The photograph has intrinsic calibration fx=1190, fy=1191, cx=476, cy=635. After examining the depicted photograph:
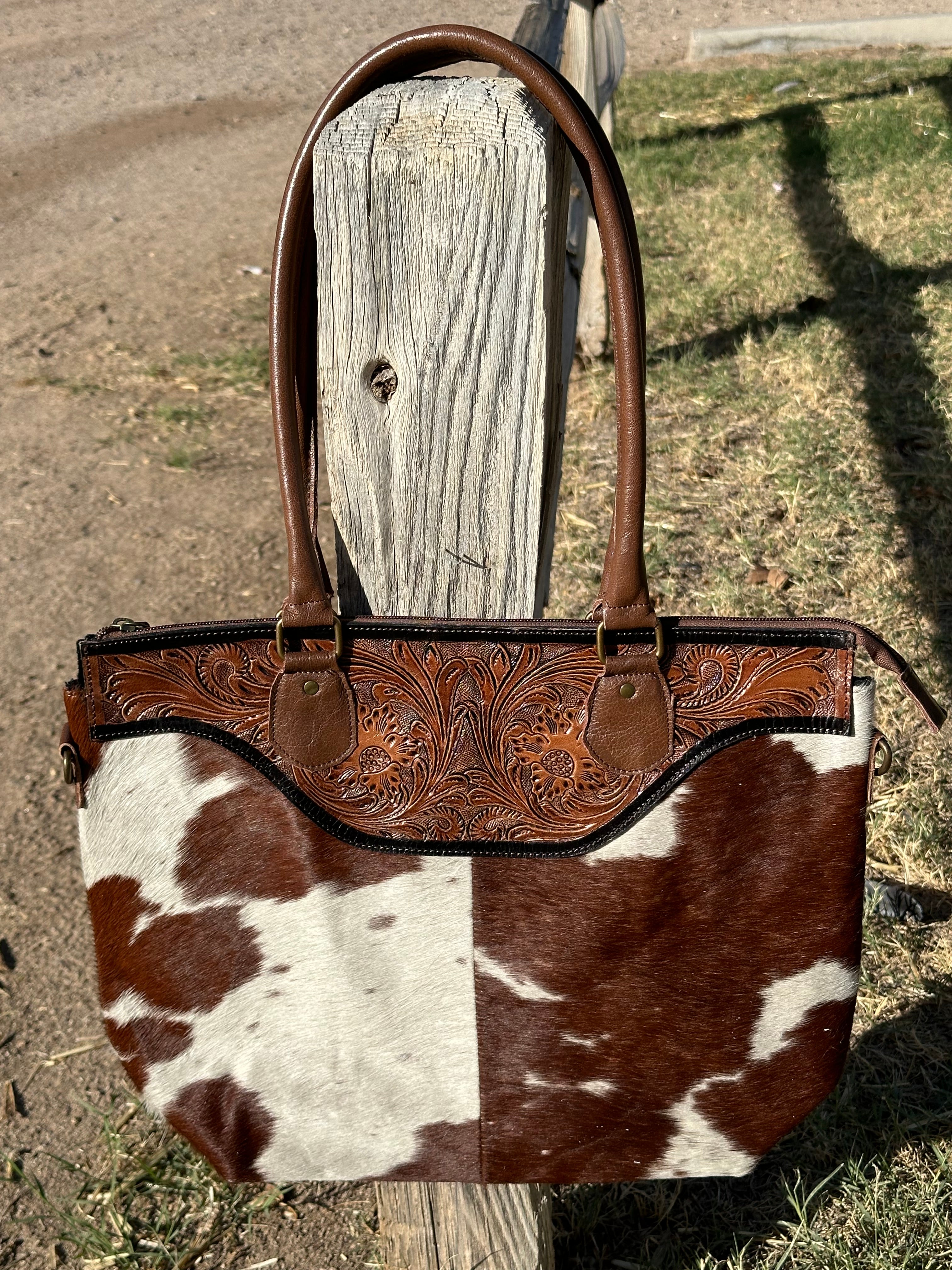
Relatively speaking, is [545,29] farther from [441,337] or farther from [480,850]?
[480,850]

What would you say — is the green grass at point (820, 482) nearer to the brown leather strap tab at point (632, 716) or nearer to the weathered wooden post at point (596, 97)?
the weathered wooden post at point (596, 97)

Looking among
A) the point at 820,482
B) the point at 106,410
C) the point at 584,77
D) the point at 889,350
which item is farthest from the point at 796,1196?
the point at 106,410

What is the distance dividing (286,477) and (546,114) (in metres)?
0.42

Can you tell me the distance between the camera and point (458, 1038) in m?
1.27

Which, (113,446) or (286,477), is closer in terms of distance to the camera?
(286,477)

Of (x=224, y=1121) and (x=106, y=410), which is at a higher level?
(x=106, y=410)

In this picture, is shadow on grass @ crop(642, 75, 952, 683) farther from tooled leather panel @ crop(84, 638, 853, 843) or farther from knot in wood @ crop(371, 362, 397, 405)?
knot in wood @ crop(371, 362, 397, 405)

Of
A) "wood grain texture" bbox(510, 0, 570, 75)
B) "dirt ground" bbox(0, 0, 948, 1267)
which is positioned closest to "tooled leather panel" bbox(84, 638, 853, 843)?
"dirt ground" bbox(0, 0, 948, 1267)

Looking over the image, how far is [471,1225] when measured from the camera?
1538 millimetres

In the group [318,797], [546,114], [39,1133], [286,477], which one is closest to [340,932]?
[318,797]

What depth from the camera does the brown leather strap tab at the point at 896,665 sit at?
117 centimetres

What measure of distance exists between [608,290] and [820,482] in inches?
105

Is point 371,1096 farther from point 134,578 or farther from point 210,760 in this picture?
point 134,578

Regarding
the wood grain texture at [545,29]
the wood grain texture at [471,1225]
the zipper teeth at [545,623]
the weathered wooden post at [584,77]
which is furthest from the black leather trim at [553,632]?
the wood grain texture at [545,29]
